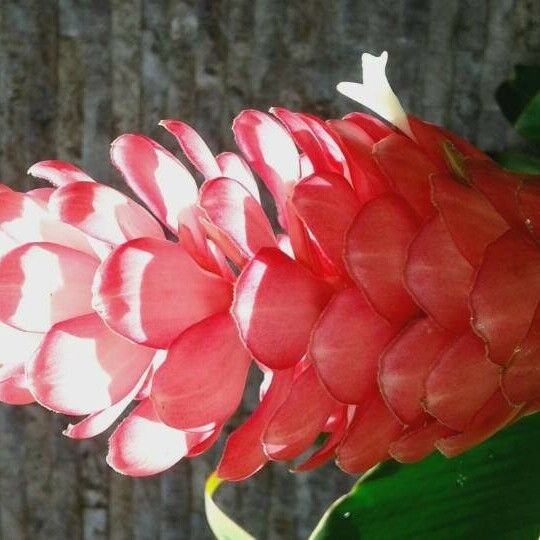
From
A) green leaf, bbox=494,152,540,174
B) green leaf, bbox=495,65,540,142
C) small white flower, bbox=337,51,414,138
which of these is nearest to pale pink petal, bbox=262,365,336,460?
small white flower, bbox=337,51,414,138

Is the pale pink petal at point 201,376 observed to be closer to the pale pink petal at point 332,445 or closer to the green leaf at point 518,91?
the pale pink petal at point 332,445

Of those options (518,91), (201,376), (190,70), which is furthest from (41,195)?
(190,70)

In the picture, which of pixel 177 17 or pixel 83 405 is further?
pixel 177 17

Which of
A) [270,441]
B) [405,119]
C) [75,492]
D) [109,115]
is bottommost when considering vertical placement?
[75,492]

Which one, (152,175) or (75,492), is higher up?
(152,175)

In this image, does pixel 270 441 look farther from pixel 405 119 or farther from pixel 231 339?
pixel 405 119

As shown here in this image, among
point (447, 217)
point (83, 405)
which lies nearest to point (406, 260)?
point (447, 217)
